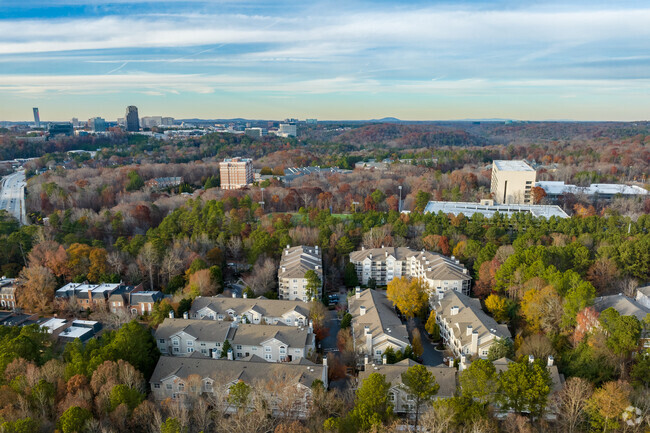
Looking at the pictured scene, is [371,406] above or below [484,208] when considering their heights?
below

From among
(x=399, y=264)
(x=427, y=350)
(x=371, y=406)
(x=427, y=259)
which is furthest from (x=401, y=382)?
(x=399, y=264)

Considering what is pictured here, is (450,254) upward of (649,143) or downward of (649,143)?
downward

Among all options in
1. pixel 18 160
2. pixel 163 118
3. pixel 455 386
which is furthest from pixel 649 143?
pixel 163 118

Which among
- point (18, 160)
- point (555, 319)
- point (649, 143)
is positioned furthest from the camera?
point (649, 143)

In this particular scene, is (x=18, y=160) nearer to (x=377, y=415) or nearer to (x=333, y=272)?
(x=333, y=272)

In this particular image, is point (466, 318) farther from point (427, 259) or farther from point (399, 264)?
point (399, 264)

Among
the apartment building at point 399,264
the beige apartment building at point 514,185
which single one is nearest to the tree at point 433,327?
the apartment building at point 399,264
